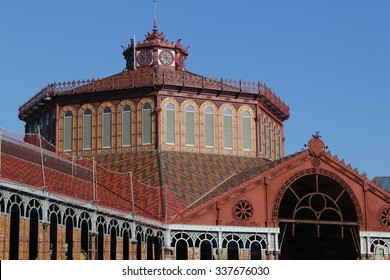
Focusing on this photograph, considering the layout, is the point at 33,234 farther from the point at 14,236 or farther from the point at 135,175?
the point at 135,175

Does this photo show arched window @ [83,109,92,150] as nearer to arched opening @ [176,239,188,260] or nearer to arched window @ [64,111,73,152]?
arched window @ [64,111,73,152]

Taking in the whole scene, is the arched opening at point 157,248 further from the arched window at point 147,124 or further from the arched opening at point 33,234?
the arched window at point 147,124

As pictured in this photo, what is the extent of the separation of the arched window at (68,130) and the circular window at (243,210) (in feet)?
53.1

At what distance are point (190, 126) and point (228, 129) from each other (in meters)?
3.03

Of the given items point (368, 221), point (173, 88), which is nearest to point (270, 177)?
point (368, 221)

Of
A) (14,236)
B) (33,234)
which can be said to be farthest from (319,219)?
(14,236)

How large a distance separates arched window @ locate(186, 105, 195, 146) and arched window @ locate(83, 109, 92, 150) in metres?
7.37

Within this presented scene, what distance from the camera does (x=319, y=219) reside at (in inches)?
2293

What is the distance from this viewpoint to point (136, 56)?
6906 centimetres

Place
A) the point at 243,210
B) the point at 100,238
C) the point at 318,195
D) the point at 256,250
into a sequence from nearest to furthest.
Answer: the point at 100,238 < the point at 243,210 < the point at 256,250 < the point at 318,195

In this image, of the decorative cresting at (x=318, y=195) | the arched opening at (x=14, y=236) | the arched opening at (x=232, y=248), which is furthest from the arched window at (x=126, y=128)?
the arched opening at (x=14, y=236)

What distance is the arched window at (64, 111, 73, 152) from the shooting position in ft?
213
